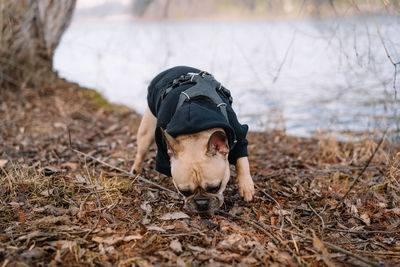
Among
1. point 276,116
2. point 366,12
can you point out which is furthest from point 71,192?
point 276,116

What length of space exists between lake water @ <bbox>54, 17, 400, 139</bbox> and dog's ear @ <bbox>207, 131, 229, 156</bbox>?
1.64 meters

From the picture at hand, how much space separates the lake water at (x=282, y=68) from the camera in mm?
4566

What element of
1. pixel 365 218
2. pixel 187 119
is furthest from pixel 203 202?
pixel 365 218

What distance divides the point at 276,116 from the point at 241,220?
484 centimetres

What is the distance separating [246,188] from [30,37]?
781 cm

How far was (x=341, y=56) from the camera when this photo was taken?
14.5 ft

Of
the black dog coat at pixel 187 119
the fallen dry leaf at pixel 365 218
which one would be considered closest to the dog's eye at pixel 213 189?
the black dog coat at pixel 187 119

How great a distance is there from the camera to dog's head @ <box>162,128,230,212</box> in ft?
9.96

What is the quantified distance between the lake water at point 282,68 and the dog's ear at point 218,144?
1.64 meters

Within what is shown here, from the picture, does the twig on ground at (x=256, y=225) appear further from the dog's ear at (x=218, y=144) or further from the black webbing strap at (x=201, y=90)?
the black webbing strap at (x=201, y=90)

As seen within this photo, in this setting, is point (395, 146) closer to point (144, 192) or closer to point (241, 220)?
point (241, 220)

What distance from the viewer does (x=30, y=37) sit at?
8719 millimetres

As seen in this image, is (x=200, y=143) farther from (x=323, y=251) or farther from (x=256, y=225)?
(x=323, y=251)

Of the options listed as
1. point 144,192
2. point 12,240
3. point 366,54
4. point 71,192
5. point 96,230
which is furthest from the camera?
point 366,54
